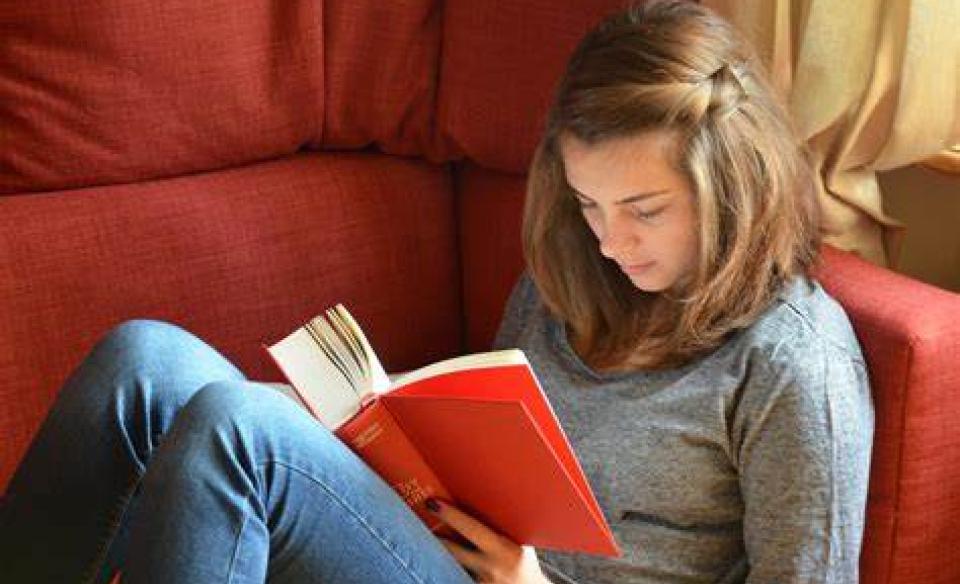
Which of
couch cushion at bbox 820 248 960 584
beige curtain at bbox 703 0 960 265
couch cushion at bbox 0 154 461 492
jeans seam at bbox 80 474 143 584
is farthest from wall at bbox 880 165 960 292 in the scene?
jeans seam at bbox 80 474 143 584

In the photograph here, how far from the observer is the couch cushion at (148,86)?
152 centimetres

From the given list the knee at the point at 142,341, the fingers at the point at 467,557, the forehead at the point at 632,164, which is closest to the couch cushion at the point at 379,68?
the knee at the point at 142,341

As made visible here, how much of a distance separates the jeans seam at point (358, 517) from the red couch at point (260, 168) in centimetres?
60

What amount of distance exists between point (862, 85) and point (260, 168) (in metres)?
0.78

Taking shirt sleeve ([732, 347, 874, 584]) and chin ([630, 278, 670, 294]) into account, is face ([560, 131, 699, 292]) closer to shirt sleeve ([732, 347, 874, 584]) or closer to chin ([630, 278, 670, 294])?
chin ([630, 278, 670, 294])

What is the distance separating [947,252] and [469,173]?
64cm

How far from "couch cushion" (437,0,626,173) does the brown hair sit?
0.32 m

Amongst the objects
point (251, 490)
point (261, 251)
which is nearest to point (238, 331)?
point (261, 251)

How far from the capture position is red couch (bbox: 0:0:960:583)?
1.54m

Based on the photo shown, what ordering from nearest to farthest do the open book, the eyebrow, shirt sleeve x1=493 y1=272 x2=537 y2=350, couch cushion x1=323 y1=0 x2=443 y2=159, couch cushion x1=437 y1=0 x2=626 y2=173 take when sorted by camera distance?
the open book < the eyebrow < shirt sleeve x1=493 y1=272 x2=537 y2=350 < couch cushion x1=437 y1=0 x2=626 y2=173 < couch cushion x1=323 y1=0 x2=443 y2=159

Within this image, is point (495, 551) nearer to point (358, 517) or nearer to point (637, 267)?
point (358, 517)

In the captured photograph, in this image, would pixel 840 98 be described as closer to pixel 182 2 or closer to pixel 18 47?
pixel 182 2

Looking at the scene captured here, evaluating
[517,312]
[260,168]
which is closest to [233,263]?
[260,168]

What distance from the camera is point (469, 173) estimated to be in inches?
69.6
